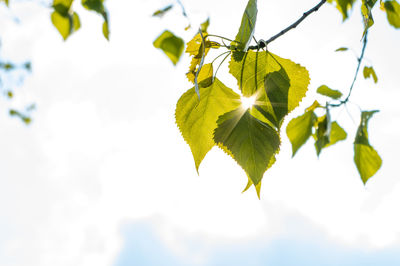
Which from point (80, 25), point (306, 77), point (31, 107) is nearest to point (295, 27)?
point (306, 77)

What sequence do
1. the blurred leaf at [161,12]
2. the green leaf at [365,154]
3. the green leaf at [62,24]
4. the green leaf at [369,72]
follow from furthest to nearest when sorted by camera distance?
the green leaf at [369,72] < the green leaf at [365,154] < the green leaf at [62,24] < the blurred leaf at [161,12]

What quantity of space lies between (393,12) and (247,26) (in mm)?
370

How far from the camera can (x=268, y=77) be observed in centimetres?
52

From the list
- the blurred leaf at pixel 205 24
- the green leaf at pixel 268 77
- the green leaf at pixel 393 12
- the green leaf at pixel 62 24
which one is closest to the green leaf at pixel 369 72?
the green leaf at pixel 393 12

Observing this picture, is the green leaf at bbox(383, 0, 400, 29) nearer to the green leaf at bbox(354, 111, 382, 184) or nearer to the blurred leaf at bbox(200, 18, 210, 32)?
the green leaf at bbox(354, 111, 382, 184)

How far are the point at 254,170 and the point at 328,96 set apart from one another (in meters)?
0.31

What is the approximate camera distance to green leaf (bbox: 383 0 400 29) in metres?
0.67

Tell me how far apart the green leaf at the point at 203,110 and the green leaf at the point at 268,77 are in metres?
0.03

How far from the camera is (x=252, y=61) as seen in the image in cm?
54

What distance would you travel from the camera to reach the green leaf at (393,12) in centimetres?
67

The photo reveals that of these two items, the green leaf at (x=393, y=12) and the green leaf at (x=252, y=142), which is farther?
the green leaf at (x=393, y=12)

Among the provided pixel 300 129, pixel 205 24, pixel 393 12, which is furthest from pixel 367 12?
pixel 205 24

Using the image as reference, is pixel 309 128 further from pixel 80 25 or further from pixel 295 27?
pixel 80 25

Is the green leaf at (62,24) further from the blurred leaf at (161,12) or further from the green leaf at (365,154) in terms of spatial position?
the green leaf at (365,154)
